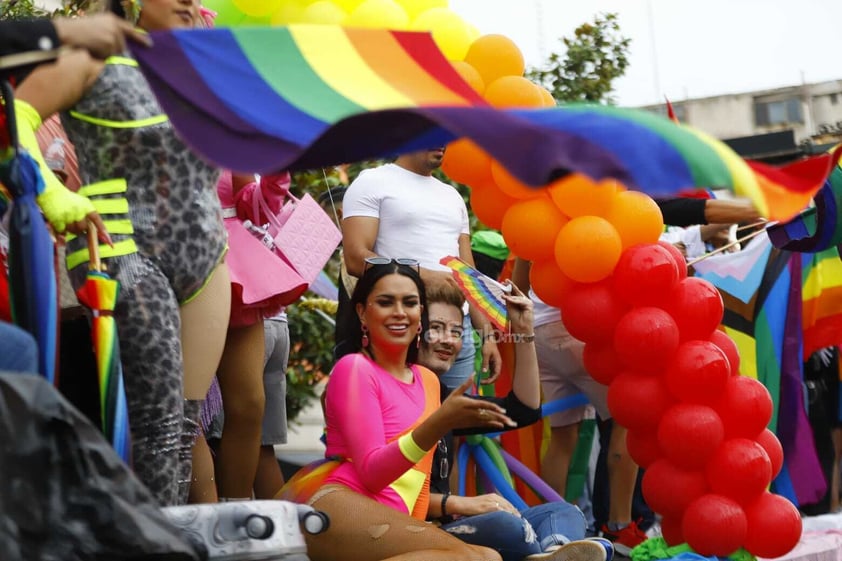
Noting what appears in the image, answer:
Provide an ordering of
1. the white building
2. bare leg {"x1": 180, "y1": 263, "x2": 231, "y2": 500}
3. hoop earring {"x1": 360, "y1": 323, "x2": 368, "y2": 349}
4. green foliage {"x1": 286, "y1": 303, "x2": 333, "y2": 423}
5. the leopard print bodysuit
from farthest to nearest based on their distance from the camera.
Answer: the white building
green foliage {"x1": 286, "y1": 303, "x2": 333, "y2": 423}
hoop earring {"x1": 360, "y1": 323, "x2": 368, "y2": 349}
bare leg {"x1": 180, "y1": 263, "x2": 231, "y2": 500}
the leopard print bodysuit

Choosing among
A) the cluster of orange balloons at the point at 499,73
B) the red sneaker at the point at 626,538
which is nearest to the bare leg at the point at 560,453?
the red sneaker at the point at 626,538

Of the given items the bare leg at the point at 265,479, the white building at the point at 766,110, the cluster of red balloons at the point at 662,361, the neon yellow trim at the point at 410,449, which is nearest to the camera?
the neon yellow trim at the point at 410,449

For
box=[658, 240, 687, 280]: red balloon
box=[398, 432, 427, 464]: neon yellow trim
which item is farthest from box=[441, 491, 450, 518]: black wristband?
box=[658, 240, 687, 280]: red balloon

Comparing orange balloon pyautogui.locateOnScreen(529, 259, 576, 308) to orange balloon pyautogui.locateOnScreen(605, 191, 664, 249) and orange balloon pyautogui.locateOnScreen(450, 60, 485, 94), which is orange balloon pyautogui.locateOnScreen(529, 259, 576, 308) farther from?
orange balloon pyautogui.locateOnScreen(450, 60, 485, 94)

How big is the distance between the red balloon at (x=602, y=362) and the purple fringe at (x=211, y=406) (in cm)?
167

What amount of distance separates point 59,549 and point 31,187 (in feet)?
3.26

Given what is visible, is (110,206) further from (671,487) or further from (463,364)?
(671,487)

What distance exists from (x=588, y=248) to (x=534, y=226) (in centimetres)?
27

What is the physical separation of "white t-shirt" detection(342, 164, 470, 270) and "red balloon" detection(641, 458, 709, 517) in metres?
1.21

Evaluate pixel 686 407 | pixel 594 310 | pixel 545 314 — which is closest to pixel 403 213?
pixel 594 310

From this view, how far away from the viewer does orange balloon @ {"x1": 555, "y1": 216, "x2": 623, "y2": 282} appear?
17.3 feet

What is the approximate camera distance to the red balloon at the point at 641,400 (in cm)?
529

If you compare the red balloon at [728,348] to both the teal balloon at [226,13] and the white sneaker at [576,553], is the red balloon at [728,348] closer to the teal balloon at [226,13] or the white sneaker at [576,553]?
the white sneaker at [576,553]

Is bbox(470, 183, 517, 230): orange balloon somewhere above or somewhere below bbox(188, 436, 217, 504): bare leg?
above
